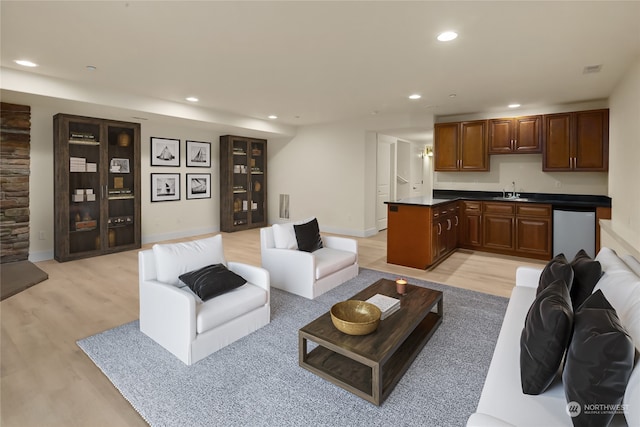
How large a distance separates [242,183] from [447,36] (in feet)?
19.7

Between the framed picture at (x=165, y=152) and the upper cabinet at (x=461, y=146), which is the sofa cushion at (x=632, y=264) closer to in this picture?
the upper cabinet at (x=461, y=146)

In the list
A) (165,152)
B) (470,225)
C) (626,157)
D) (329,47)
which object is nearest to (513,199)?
(470,225)

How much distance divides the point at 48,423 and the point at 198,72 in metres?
3.45

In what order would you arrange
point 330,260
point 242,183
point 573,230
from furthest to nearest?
point 242,183 → point 573,230 → point 330,260

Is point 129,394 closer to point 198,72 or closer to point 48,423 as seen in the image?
point 48,423

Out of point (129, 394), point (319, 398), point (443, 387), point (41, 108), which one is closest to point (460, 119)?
point (443, 387)

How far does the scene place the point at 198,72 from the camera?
12.8 feet

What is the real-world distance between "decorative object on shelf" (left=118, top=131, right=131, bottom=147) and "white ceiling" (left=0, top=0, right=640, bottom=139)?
128 centimetres

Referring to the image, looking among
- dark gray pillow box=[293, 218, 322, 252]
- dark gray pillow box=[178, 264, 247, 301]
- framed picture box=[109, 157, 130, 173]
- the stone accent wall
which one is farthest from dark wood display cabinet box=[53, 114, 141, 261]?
dark gray pillow box=[178, 264, 247, 301]

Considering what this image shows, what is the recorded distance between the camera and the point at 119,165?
19.1 feet

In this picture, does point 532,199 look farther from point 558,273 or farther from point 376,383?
point 376,383

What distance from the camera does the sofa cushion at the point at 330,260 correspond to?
3623mm

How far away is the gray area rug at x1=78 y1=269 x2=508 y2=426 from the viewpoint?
1829mm

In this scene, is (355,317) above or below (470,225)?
below
